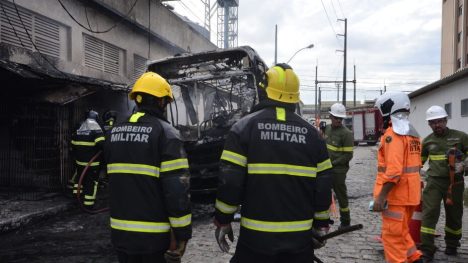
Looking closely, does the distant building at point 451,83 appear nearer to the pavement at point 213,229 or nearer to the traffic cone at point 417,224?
the pavement at point 213,229

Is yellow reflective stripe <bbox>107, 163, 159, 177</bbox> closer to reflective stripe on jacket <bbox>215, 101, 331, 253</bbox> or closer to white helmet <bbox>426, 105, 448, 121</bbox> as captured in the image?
reflective stripe on jacket <bbox>215, 101, 331, 253</bbox>

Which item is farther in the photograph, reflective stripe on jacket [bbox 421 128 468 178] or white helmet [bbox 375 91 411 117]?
reflective stripe on jacket [bbox 421 128 468 178]

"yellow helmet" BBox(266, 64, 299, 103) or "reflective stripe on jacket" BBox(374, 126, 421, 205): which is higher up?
"yellow helmet" BBox(266, 64, 299, 103)

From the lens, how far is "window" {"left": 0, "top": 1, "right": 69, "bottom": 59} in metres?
8.24

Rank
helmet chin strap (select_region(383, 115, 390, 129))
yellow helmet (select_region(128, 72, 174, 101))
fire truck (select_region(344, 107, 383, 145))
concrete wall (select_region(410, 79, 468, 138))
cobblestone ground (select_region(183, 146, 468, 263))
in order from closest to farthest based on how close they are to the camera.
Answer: yellow helmet (select_region(128, 72, 174, 101)) < helmet chin strap (select_region(383, 115, 390, 129)) < cobblestone ground (select_region(183, 146, 468, 263)) < concrete wall (select_region(410, 79, 468, 138)) < fire truck (select_region(344, 107, 383, 145))

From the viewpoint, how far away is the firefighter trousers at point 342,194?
19.0 ft

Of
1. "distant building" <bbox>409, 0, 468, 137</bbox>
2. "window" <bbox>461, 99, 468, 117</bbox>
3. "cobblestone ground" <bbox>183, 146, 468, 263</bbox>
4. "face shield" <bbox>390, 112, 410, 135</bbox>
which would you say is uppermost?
"distant building" <bbox>409, 0, 468, 137</bbox>

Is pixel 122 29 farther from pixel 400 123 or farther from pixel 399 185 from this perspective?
pixel 399 185

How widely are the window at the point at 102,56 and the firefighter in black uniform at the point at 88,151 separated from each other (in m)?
3.99

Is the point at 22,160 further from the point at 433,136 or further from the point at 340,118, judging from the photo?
the point at 433,136

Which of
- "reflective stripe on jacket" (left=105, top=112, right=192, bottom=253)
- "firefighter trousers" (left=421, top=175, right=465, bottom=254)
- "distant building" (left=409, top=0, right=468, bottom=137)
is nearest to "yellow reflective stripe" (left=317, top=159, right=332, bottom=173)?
"reflective stripe on jacket" (left=105, top=112, right=192, bottom=253)

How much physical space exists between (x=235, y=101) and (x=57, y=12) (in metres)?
5.21

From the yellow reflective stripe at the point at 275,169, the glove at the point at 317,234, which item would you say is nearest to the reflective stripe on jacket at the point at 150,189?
the yellow reflective stripe at the point at 275,169

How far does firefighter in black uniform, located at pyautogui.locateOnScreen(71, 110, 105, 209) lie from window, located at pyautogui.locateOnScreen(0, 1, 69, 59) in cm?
269
